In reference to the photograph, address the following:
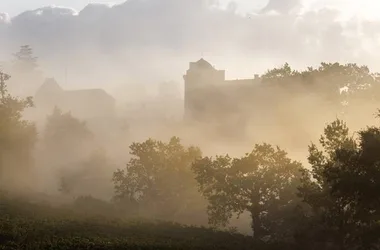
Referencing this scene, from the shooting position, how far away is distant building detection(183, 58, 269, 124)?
328 feet

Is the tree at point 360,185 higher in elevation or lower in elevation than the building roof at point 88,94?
lower

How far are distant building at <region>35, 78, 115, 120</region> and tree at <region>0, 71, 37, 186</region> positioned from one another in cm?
4313

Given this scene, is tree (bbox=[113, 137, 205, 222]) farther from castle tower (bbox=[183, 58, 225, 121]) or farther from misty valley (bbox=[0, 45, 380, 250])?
castle tower (bbox=[183, 58, 225, 121])

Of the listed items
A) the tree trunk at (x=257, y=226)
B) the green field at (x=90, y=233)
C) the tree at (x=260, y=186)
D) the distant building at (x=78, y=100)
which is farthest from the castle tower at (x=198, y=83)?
the green field at (x=90, y=233)

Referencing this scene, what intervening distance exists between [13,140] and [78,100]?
55.3 metres

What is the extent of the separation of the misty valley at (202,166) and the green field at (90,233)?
15cm

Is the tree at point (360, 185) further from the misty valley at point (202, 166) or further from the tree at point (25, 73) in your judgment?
the tree at point (25, 73)

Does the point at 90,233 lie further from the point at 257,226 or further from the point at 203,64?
the point at 203,64

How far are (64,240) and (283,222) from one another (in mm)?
20332

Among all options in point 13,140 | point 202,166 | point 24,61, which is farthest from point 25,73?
point 202,166

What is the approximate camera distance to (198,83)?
4422 inches

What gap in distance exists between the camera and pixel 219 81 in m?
111

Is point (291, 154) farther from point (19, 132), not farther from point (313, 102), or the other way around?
point (19, 132)

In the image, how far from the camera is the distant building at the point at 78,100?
379ft
